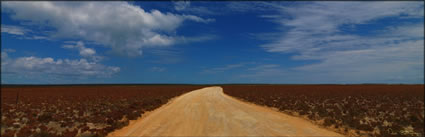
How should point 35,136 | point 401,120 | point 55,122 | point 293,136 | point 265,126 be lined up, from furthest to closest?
point 55,122, point 401,120, point 265,126, point 35,136, point 293,136

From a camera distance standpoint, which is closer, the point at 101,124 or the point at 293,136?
the point at 293,136

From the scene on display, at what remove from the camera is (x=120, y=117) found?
1802 cm

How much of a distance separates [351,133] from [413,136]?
8.77 feet

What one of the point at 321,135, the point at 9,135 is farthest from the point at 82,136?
the point at 321,135

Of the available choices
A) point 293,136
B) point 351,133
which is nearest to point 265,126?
point 293,136

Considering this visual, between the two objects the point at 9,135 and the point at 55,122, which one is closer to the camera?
the point at 9,135

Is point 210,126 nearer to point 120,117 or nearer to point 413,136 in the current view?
point 120,117

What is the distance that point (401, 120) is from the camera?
49.4 ft

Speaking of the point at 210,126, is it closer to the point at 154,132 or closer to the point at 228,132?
the point at 228,132

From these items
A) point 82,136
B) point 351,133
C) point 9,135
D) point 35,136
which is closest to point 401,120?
point 351,133

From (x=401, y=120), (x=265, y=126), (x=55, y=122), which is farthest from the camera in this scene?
(x=55, y=122)

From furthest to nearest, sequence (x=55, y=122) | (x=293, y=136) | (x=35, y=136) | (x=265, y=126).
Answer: (x=55, y=122), (x=265, y=126), (x=35, y=136), (x=293, y=136)

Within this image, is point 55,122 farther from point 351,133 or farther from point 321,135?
point 351,133

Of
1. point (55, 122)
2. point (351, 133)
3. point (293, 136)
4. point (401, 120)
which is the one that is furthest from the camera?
point (55, 122)
